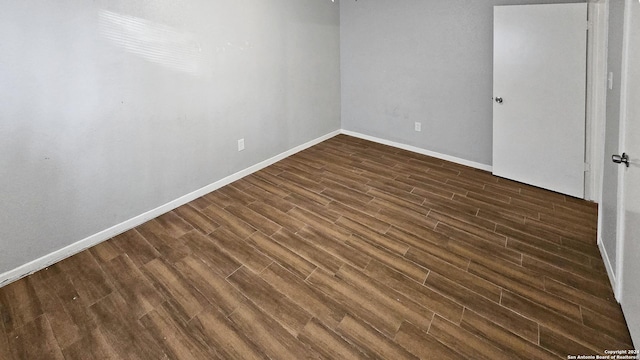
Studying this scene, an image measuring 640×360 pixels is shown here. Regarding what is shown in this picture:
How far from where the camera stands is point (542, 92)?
333 centimetres

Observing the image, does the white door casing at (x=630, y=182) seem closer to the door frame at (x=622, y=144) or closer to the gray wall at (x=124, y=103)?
the door frame at (x=622, y=144)

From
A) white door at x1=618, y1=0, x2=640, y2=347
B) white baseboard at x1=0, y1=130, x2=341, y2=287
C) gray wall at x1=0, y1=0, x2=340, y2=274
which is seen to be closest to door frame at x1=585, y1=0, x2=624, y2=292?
white door at x1=618, y1=0, x2=640, y2=347

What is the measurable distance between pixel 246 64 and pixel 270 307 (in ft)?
9.02

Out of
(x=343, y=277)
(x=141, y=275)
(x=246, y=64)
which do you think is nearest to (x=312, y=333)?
(x=343, y=277)

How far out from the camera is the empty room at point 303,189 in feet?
6.21

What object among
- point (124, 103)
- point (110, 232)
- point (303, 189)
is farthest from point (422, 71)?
point (110, 232)

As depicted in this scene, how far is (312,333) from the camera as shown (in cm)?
190

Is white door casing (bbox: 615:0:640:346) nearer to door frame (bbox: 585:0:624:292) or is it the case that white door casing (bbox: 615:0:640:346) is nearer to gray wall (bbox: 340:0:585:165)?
door frame (bbox: 585:0:624:292)

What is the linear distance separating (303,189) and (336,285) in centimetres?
159

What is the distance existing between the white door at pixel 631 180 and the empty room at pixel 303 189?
0.02 metres

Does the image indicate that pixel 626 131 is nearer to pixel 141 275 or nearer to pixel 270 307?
pixel 270 307

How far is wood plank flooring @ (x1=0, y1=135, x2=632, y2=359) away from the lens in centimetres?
183

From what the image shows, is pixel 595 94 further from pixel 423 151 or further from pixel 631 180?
pixel 423 151

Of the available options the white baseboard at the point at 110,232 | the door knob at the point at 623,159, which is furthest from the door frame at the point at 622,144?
the white baseboard at the point at 110,232
